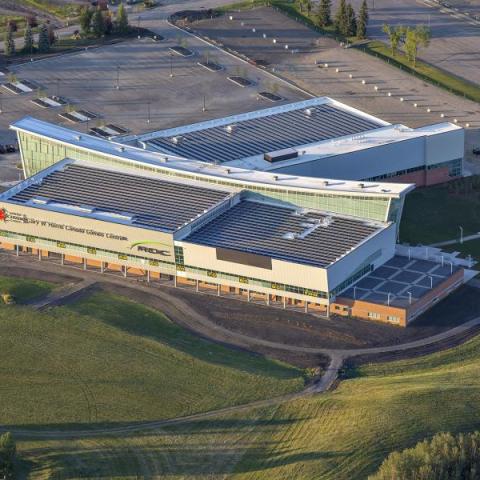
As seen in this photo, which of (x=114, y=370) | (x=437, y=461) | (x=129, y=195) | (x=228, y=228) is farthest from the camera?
(x=129, y=195)

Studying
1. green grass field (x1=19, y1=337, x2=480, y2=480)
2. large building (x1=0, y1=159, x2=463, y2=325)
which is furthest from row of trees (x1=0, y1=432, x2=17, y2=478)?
large building (x1=0, y1=159, x2=463, y2=325)

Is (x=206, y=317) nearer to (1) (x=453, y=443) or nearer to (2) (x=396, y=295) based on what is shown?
(2) (x=396, y=295)

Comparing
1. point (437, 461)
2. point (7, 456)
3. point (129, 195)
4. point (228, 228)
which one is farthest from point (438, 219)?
point (7, 456)

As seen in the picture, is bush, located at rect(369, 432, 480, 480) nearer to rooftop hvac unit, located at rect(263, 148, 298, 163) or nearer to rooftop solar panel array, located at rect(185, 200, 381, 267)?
rooftop solar panel array, located at rect(185, 200, 381, 267)

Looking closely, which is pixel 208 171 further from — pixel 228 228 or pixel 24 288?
pixel 24 288

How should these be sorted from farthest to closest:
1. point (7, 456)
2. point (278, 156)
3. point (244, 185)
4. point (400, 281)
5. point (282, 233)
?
point (278, 156)
point (244, 185)
point (282, 233)
point (400, 281)
point (7, 456)

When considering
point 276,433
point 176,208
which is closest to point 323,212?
point 176,208
